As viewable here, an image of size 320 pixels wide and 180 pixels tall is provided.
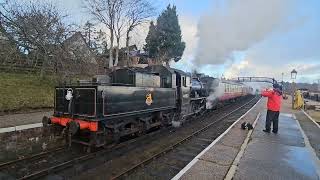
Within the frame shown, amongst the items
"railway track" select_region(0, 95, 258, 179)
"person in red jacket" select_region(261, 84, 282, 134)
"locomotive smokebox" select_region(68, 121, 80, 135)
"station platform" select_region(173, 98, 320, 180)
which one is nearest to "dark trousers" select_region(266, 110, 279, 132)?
"person in red jacket" select_region(261, 84, 282, 134)

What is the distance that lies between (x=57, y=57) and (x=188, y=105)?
317 inches

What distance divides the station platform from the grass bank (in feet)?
27.9

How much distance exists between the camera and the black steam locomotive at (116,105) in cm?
852

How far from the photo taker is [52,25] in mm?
18094

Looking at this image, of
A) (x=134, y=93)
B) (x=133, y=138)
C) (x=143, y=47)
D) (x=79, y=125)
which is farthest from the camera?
(x=143, y=47)

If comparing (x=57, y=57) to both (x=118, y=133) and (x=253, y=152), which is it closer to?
(x=118, y=133)

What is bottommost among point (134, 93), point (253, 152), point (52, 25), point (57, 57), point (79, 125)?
point (253, 152)

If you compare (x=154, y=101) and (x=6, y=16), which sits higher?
(x=6, y=16)

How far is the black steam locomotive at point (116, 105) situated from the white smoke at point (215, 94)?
714cm

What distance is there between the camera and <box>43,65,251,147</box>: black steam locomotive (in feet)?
27.9

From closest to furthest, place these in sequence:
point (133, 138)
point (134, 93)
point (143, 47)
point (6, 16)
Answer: point (134, 93) → point (133, 138) → point (6, 16) → point (143, 47)

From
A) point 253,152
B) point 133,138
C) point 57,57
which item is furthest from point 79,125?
point 57,57

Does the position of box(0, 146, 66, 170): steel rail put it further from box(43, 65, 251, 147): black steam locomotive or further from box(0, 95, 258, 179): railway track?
box(43, 65, 251, 147): black steam locomotive

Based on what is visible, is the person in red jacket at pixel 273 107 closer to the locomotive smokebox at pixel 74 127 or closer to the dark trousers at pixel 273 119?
the dark trousers at pixel 273 119
